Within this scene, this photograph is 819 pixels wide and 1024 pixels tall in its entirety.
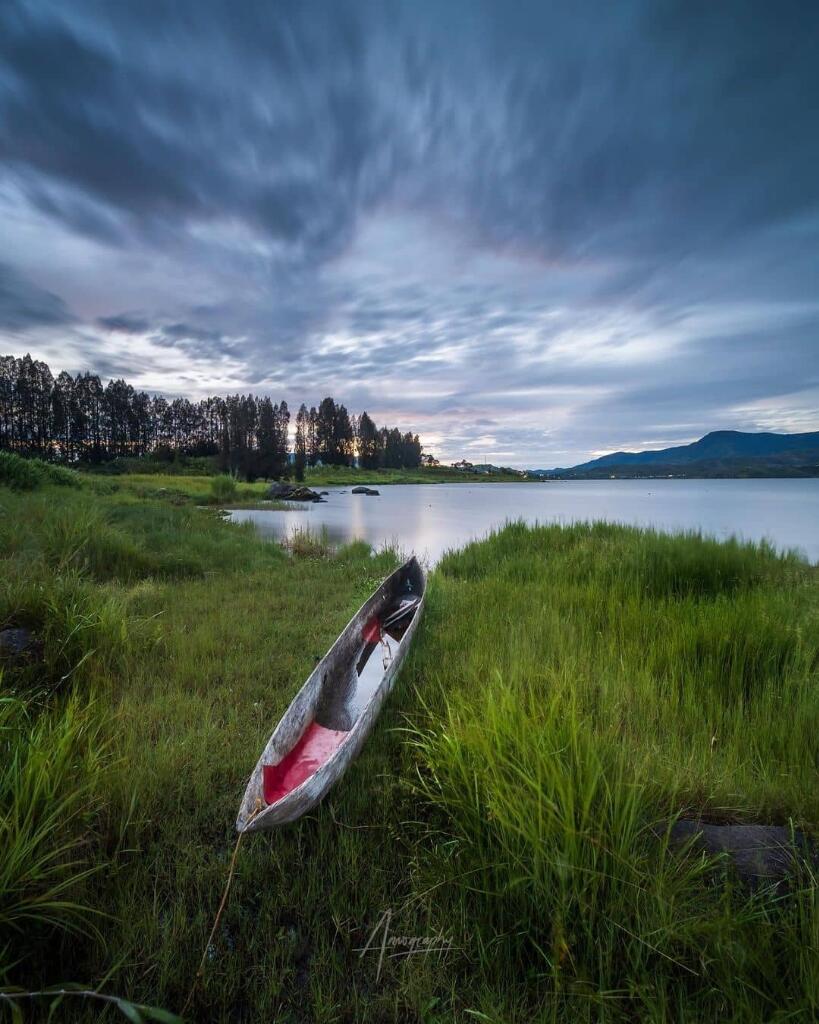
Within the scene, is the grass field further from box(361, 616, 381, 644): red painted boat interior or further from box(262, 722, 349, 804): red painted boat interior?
box(361, 616, 381, 644): red painted boat interior

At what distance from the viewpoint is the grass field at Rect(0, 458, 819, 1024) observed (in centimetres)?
158

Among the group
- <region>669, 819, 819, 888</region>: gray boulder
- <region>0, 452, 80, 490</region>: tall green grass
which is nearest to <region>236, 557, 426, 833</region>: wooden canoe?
<region>669, 819, 819, 888</region>: gray boulder

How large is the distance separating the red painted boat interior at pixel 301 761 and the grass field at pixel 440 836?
20cm

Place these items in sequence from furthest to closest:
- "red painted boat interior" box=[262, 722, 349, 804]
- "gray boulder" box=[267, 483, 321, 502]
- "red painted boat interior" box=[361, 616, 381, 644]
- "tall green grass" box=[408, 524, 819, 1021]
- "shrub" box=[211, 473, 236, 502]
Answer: "gray boulder" box=[267, 483, 321, 502] < "shrub" box=[211, 473, 236, 502] < "red painted boat interior" box=[361, 616, 381, 644] < "red painted boat interior" box=[262, 722, 349, 804] < "tall green grass" box=[408, 524, 819, 1021]

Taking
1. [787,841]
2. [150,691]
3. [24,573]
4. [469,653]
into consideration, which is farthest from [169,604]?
[787,841]

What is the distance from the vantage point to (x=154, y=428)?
7038cm

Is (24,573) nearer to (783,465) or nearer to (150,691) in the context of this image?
(150,691)

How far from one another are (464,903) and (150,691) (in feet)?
9.91

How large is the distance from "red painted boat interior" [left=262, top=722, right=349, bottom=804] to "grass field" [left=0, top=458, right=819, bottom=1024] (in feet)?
0.67

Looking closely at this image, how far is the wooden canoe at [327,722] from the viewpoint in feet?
6.98

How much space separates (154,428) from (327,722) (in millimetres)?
79044

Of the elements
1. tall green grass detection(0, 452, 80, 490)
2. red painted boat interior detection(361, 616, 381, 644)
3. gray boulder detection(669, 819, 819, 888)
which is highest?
tall green grass detection(0, 452, 80, 490)

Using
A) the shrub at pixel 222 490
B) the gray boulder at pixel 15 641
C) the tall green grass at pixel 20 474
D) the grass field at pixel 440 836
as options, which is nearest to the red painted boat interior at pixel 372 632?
the grass field at pixel 440 836

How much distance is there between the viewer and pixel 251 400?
70375mm
